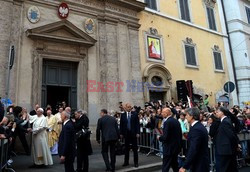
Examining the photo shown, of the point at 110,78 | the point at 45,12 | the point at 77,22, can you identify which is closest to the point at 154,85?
the point at 110,78

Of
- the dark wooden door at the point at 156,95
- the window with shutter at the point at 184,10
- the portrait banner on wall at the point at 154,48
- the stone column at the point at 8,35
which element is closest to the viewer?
the stone column at the point at 8,35

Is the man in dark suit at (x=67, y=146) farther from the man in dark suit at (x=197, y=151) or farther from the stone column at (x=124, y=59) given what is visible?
the stone column at (x=124, y=59)

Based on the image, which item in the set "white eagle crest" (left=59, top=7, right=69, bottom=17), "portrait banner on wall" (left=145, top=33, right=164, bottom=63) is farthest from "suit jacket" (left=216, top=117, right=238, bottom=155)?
"portrait banner on wall" (left=145, top=33, right=164, bottom=63)

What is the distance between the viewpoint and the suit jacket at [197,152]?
423 centimetres

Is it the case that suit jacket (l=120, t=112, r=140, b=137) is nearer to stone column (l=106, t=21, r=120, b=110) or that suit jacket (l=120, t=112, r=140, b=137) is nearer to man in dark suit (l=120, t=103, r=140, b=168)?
man in dark suit (l=120, t=103, r=140, b=168)

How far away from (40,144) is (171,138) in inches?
170

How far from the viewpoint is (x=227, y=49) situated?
22.0m

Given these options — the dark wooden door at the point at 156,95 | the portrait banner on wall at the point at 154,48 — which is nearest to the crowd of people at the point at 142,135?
the dark wooden door at the point at 156,95

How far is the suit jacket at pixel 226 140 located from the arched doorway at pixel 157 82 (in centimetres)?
979

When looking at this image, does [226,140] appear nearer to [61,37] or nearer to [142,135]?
[142,135]

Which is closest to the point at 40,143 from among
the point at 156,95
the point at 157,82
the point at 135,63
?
the point at 135,63

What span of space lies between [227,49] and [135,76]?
11683mm

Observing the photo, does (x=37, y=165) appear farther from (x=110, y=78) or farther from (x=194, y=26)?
(x=194, y=26)

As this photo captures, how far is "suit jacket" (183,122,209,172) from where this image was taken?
4.23 m
